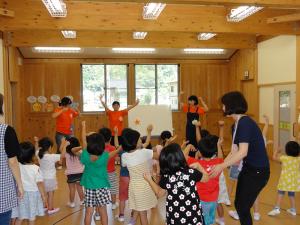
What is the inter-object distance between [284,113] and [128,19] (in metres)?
4.08

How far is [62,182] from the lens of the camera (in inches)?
238

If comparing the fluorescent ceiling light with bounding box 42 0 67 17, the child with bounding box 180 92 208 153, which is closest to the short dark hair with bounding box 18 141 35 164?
the fluorescent ceiling light with bounding box 42 0 67 17

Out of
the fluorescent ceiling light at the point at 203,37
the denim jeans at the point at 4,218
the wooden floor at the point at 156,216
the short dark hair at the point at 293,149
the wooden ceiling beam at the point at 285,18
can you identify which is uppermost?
the wooden ceiling beam at the point at 285,18

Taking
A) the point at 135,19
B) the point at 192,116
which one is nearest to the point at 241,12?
the point at 135,19

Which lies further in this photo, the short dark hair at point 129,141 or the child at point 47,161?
the child at point 47,161

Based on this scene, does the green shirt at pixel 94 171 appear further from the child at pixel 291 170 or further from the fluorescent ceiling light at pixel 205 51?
the fluorescent ceiling light at pixel 205 51

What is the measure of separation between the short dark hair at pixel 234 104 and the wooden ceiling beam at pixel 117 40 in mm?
5455

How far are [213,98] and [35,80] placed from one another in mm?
5408

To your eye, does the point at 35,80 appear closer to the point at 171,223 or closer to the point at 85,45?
the point at 85,45

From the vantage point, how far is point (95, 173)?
3.23m

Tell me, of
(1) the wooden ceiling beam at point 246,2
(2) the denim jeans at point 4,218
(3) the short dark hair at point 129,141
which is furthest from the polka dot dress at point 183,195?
(1) the wooden ceiling beam at point 246,2

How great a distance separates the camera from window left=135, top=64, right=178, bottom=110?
32.9ft

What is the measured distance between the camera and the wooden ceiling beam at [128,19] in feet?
19.4

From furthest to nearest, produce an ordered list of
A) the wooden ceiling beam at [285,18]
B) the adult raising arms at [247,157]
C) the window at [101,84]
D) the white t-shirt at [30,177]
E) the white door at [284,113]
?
the window at [101,84] → the white door at [284,113] → the wooden ceiling beam at [285,18] → the white t-shirt at [30,177] → the adult raising arms at [247,157]
